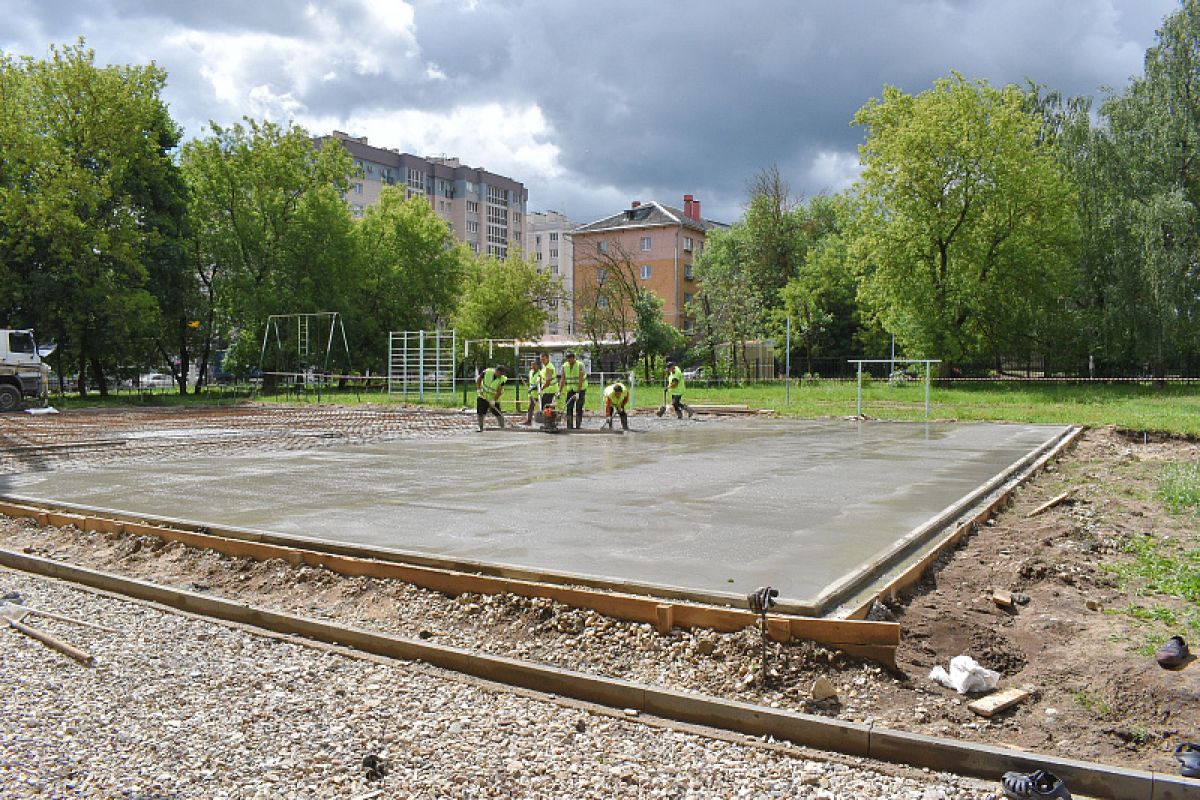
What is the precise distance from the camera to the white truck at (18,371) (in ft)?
87.4

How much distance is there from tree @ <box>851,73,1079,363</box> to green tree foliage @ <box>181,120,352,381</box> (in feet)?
90.7

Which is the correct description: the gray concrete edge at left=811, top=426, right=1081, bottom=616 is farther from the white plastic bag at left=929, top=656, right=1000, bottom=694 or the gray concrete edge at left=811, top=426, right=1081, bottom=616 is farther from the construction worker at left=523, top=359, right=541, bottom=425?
the construction worker at left=523, top=359, right=541, bottom=425

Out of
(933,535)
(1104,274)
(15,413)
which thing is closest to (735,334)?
(1104,274)

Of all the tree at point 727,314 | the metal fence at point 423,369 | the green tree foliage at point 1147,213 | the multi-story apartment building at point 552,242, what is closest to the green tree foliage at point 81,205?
the metal fence at point 423,369

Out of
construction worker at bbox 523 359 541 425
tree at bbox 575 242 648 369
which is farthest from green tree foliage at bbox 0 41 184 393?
construction worker at bbox 523 359 541 425

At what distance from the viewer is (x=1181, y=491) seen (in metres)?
9.17

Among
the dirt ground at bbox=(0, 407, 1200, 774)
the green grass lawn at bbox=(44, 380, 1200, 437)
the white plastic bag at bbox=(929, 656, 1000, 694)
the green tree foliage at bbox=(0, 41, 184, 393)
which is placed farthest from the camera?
the green tree foliage at bbox=(0, 41, 184, 393)

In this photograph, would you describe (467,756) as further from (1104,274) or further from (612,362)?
(612,362)

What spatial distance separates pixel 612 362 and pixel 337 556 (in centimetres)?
4534

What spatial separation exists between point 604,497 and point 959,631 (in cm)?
497

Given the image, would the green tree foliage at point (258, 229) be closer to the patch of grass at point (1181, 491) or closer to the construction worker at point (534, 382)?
the construction worker at point (534, 382)

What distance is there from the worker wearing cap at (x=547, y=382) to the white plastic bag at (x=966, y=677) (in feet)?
50.2

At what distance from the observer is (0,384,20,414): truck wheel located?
87.4ft

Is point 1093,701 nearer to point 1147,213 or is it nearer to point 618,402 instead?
point 618,402
